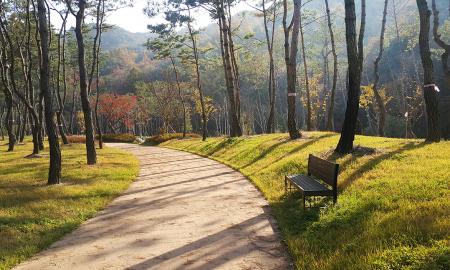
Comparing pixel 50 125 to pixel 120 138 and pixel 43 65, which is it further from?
pixel 120 138

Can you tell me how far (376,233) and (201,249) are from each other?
2.58m

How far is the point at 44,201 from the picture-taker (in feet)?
32.5

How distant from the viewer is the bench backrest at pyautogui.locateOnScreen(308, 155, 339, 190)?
25.2 ft

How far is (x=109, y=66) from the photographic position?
116625 mm

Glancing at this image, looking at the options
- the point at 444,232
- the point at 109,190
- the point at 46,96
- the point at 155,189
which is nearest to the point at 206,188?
the point at 155,189

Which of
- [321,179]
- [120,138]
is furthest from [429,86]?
[120,138]

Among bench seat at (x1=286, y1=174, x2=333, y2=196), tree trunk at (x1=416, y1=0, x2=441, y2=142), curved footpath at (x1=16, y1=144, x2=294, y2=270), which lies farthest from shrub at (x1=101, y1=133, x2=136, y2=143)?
bench seat at (x1=286, y1=174, x2=333, y2=196)

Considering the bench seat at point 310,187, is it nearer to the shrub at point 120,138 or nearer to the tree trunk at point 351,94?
the tree trunk at point 351,94

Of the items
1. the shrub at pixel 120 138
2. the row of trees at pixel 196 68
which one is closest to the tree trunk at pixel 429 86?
the row of trees at pixel 196 68

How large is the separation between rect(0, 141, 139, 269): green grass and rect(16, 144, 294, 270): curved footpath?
1.05 ft

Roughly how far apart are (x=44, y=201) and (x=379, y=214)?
304 inches

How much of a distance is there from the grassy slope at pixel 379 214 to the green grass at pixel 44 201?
4.21 m

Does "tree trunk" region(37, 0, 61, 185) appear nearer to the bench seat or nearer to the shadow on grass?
the bench seat

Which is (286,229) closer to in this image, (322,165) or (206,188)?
(322,165)
